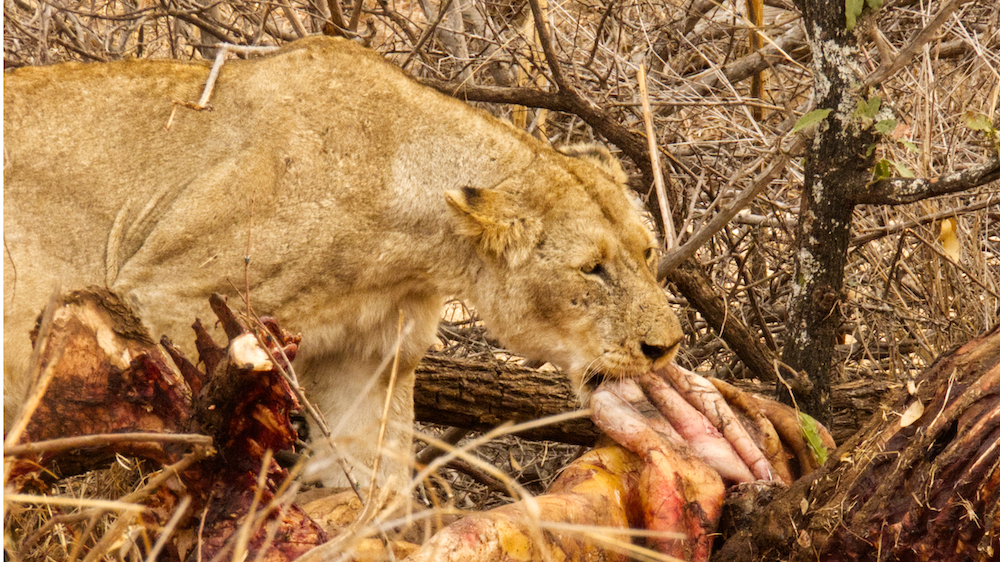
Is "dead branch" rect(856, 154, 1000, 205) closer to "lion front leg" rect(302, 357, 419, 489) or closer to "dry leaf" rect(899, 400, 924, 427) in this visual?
"dry leaf" rect(899, 400, 924, 427)

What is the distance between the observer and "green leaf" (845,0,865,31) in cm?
280

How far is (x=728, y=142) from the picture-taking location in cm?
445

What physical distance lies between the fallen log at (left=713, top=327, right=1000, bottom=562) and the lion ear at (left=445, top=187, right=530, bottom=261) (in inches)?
50.8

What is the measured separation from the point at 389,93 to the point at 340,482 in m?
1.45

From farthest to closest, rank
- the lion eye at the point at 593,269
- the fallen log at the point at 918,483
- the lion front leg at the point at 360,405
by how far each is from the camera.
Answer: the lion front leg at the point at 360,405, the lion eye at the point at 593,269, the fallen log at the point at 918,483

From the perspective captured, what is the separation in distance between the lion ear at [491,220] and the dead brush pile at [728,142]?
0.76m

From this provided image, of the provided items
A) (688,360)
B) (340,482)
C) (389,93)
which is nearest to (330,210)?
(389,93)

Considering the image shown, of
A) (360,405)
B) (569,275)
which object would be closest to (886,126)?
(569,275)

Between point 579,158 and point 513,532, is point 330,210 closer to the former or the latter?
point 579,158

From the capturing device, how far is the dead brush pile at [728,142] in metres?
3.86

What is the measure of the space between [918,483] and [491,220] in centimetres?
161

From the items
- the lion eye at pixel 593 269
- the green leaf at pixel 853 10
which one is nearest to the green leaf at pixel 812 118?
the green leaf at pixel 853 10

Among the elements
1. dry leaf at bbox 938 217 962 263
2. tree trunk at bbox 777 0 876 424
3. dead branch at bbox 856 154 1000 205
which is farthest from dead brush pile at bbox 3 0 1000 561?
dead branch at bbox 856 154 1000 205

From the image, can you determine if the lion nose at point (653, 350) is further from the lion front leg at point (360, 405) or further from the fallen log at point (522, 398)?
the lion front leg at point (360, 405)
